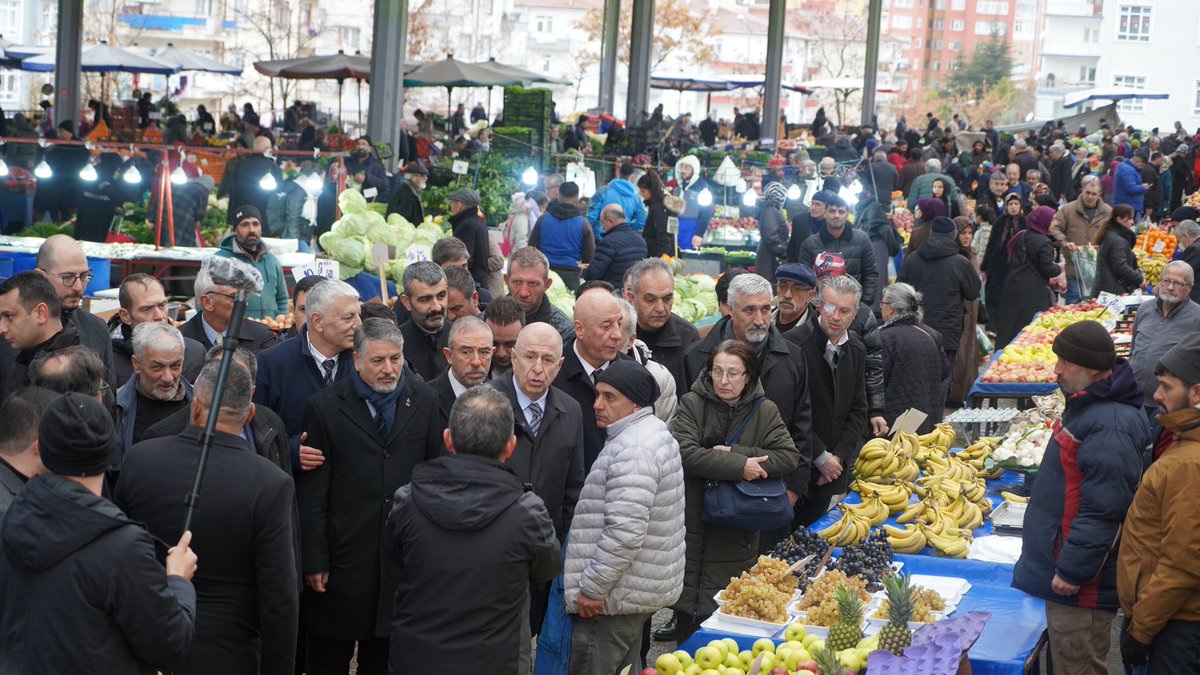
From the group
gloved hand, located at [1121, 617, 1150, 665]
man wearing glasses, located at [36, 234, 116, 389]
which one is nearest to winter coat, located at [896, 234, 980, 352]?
gloved hand, located at [1121, 617, 1150, 665]

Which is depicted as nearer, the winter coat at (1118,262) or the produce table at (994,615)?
the produce table at (994,615)

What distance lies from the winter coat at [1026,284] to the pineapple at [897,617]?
8.10m

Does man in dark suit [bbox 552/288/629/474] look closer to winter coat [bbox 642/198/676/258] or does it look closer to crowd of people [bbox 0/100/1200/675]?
crowd of people [bbox 0/100/1200/675]

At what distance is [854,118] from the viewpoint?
263 feet

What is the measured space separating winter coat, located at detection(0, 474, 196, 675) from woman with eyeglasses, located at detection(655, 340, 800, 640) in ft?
8.72

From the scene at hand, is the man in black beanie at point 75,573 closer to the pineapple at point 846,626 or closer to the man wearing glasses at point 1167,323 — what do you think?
the pineapple at point 846,626

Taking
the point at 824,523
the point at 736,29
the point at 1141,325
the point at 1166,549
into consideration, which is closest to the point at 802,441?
the point at 824,523

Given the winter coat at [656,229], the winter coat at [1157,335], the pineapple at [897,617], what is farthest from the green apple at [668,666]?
the winter coat at [656,229]

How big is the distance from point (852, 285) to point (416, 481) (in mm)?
3217

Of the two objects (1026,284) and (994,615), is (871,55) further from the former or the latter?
(994,615)

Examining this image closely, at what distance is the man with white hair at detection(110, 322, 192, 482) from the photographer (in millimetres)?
4805

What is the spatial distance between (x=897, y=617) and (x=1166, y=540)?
34.6 inches

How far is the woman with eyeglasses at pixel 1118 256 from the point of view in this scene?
12.3 metres

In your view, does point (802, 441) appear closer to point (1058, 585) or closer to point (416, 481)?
point (1058, 585)
